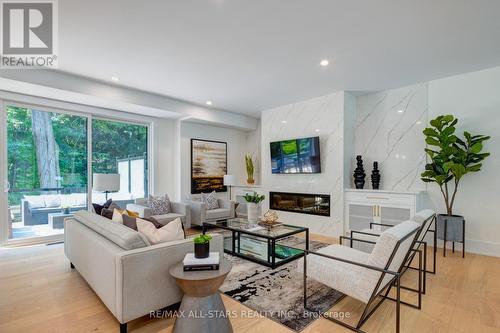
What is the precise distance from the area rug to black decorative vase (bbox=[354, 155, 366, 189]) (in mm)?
2353

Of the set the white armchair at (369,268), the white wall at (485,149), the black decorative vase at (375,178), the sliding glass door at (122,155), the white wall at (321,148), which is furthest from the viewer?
the sliding glass door at (122,155)

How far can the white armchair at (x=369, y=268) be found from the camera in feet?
6.04

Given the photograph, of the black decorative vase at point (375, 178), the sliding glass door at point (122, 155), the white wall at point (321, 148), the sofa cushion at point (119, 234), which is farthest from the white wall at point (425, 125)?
the sliding glass door at point (122, 155)

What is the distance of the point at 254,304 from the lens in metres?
2.33

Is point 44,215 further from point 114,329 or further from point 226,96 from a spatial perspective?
point 226,96

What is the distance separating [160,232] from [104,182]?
2561 mm

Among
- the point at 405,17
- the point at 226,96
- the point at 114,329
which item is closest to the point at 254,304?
the point at 114,329

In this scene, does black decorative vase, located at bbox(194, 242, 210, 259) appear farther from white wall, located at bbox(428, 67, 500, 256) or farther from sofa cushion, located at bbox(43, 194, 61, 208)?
white wall, located at bbox(428, 67, 500, 256)

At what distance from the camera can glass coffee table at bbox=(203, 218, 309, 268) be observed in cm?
328

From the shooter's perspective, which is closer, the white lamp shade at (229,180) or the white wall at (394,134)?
the white wall at (394,134)

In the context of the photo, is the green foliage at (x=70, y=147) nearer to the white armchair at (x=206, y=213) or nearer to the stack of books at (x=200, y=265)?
the white armchair at (x=206, y=213)

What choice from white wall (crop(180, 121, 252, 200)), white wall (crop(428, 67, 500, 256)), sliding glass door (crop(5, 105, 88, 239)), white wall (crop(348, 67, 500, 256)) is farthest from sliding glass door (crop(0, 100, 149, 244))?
white wall (crop(428, 67, 500, 256))

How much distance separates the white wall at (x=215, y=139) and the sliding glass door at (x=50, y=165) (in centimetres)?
130

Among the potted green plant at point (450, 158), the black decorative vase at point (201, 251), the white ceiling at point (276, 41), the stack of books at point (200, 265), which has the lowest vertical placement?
the stack of books at point (200, 265)
